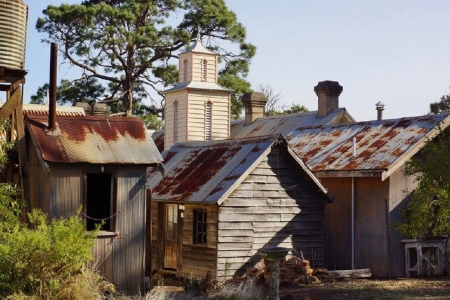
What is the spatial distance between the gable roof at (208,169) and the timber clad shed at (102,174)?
10.5ft

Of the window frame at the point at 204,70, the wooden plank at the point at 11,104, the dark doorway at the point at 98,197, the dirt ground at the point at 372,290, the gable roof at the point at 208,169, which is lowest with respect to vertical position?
the dirt ground at the point at 372,290

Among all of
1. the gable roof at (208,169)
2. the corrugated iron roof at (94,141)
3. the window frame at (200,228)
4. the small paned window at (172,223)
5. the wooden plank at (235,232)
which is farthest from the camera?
the small paned window at (172,223)

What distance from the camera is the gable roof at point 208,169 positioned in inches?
907

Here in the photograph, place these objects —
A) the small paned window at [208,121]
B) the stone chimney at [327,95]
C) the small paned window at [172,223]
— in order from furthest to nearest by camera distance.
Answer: the small paned window at [208,121]
the stone chimney at [327,95]
the small paned window at [172,223]

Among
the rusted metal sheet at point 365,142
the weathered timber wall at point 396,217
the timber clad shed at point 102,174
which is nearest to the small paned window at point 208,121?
the rusted metal sheet at point 365,142

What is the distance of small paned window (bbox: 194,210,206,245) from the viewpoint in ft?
77.5

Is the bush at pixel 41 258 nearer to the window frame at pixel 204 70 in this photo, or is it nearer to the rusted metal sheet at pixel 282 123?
the rusted metal sheet at pixel 282 123

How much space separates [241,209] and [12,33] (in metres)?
8.11

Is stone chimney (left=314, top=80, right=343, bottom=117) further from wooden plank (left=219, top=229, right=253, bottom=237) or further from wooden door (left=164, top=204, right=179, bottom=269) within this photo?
wooden plank (left=219, top=229, right=253, bottom=237)

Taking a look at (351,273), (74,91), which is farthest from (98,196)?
(74,91)

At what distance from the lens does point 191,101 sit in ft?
123

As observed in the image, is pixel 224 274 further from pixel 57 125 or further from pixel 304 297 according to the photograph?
pixel 57 125

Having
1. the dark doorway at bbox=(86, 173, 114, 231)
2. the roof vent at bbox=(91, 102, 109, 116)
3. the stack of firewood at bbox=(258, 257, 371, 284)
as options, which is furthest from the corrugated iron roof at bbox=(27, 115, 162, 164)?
the roof vent at bbox=(91, 102, 109, 116)

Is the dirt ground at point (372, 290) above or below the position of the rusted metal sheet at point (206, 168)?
below
